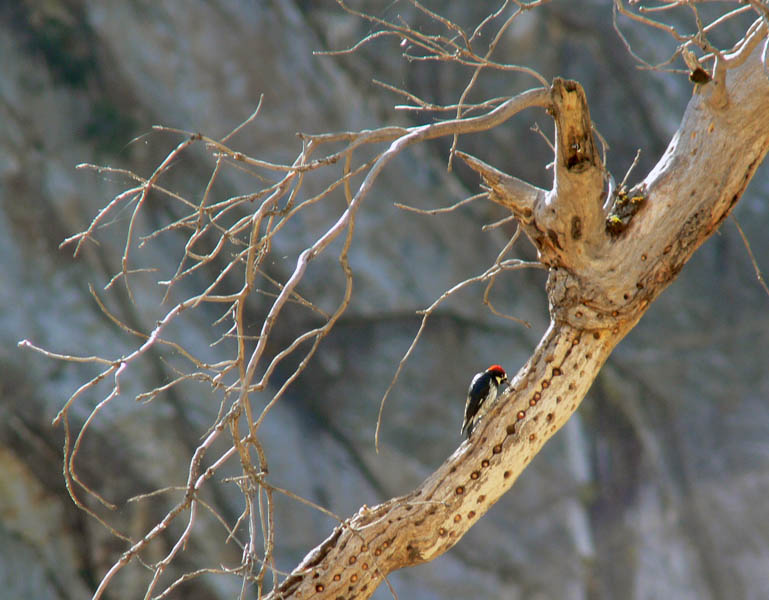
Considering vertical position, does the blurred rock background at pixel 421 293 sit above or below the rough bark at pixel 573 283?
above

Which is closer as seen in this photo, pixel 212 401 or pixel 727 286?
pixel 212 401

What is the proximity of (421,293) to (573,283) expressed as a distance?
3356mm

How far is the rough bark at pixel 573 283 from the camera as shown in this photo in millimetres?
2328

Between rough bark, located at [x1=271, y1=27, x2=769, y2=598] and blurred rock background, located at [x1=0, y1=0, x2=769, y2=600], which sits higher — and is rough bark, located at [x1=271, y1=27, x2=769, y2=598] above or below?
below

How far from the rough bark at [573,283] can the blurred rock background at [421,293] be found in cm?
293

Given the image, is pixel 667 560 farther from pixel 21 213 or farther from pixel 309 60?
pixel 21 213

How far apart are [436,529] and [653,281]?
951mm

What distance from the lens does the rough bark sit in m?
2.33

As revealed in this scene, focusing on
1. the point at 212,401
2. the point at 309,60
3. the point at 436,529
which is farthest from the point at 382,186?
the point at 436,529

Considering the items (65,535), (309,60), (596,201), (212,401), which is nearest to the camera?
(596,201)

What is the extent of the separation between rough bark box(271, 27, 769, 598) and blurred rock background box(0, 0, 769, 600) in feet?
9.62

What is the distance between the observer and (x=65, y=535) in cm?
471

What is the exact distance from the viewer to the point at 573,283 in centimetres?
239

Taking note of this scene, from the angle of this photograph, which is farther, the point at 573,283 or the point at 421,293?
the point at 421,293
